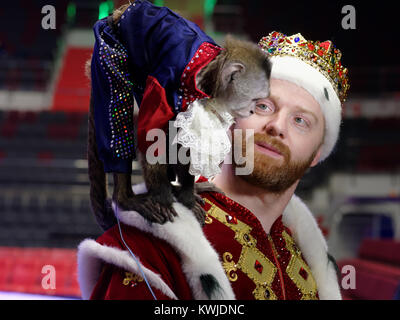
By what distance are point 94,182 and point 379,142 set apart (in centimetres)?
636

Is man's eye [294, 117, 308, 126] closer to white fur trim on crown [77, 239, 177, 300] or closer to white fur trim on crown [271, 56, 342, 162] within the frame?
white fur trim on crown [271, 56, 342, 162]

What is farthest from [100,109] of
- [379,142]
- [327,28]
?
[379,142]

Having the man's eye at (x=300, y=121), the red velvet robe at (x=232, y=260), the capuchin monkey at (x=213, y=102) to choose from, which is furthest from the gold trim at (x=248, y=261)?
the man's eye at (x=300, y=121)

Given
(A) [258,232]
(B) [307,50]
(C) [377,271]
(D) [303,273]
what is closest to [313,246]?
(D) [303,273]

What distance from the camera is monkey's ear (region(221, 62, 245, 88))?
2.76 feet

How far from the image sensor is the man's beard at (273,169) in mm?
960

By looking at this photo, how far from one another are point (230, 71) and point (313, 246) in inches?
20.6

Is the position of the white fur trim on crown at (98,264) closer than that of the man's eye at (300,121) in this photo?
Yes

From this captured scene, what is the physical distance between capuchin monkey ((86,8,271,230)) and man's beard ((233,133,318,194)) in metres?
0.11

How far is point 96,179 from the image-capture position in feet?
3.09

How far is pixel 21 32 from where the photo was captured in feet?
28.1

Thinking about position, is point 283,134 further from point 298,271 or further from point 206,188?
point 298,271

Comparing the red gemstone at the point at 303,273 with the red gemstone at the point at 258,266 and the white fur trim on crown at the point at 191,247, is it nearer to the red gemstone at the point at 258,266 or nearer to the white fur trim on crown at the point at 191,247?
the red gemstone at the point at 258,266

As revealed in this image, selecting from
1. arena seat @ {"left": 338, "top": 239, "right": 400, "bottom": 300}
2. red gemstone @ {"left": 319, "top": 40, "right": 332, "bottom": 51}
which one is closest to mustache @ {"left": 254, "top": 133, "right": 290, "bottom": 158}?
red gemstone @ {"left": 319, "top": 40, "right": 332, "bottom": 51}
